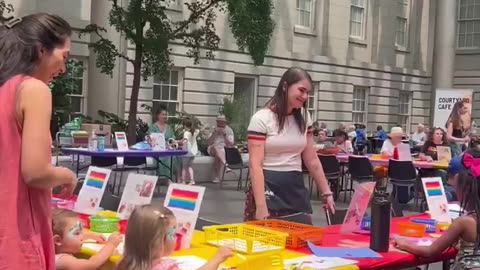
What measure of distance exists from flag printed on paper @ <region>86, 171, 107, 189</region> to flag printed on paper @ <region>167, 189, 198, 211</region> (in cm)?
110

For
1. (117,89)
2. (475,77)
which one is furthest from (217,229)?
(475,77)

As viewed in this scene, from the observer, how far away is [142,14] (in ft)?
52.5

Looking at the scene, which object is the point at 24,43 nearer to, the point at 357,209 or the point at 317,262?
the point at 317,262

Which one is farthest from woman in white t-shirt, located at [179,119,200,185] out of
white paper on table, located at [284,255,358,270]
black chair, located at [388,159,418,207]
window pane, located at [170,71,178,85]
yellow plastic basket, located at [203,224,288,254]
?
white paper on table, located at [284,255,358,270]

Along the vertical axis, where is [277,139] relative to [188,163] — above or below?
above

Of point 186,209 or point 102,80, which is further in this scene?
point 102,80

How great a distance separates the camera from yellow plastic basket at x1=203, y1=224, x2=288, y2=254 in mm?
3510

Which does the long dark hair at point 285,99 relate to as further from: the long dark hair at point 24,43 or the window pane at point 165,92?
the window pane at point 165,92

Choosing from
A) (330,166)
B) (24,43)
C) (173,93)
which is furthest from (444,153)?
(173,93)

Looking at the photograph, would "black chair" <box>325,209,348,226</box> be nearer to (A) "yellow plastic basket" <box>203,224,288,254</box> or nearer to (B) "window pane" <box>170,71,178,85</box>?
(A) "yellow plastic basket" <box>203,224,288,254</box>

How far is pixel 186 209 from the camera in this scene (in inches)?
144

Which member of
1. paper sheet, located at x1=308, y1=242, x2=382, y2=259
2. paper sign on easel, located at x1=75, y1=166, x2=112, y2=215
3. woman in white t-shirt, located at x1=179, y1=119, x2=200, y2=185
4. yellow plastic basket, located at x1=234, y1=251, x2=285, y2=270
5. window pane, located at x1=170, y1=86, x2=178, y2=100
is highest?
window pane, located at x1=170, y1=86, x2=178, y2=100

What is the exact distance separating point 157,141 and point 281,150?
28.8 ft

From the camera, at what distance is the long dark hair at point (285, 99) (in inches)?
184
